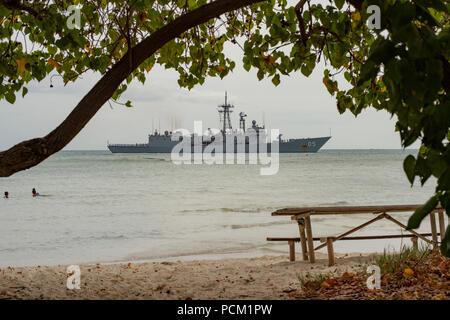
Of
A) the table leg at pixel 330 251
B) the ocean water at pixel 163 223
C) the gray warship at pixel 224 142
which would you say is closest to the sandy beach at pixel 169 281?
the table leg at pixel 330 251

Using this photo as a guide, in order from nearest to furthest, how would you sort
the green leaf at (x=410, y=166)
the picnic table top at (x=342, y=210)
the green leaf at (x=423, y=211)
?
the green leaf at (x=423, y=211) → the green leaf at (x=410, y=166) → the picnic table top at (x=342, y=210)

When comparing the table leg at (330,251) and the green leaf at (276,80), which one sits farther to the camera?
the table leg at (330,251)

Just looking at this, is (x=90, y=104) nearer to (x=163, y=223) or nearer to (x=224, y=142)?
(x=163, y=223)

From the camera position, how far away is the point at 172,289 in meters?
4.64

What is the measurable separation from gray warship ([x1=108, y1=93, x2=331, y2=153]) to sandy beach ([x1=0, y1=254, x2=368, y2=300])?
2679 inches

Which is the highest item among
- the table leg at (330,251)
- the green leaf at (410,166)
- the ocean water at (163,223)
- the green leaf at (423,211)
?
the green leaf at (410,166)

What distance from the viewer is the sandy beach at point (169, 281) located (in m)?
4.33

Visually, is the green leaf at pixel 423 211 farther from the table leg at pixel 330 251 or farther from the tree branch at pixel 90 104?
the table leg at pixel 330 251

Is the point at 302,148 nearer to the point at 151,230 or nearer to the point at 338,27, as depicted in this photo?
the point at 151,230

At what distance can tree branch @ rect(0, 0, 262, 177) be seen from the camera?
279 cm

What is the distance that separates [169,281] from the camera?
16.7ft

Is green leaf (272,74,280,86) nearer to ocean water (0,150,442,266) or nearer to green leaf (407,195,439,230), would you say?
ocean water (0,150,442,266)

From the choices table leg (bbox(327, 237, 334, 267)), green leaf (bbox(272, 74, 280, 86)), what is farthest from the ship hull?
green leaf (bbox(272, 74, 280, 86))

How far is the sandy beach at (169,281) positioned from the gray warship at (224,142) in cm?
6804
